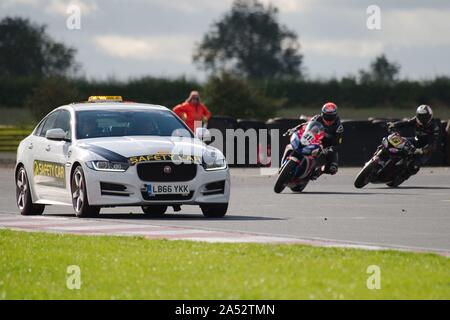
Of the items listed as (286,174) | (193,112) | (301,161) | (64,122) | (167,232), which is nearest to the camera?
(167,232)

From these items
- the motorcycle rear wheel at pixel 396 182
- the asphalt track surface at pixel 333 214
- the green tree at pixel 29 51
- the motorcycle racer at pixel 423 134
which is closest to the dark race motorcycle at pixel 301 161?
the asphalt track surface at pixel 333 214

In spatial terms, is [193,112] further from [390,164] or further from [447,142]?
[390,164]

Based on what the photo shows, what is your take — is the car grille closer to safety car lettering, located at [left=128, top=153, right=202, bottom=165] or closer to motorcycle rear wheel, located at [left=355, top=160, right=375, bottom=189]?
safety car lettering, located at [left=128, top=153, right=202, bottom=165]

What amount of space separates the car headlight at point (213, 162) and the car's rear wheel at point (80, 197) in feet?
4.86

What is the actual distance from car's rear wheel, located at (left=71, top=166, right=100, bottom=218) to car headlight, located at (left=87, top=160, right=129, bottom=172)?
0.72 feet

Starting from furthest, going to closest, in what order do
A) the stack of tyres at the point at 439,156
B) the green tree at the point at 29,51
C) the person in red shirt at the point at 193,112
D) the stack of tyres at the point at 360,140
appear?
the green tree at the point at 29,51 → the stack of tyres at the point at 439,156 → the stack of tyres at the point at 360,140 → the person in red shirt at the point at 193,112

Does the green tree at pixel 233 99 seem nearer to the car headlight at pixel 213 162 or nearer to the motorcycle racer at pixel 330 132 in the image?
the motorcycle racer at pixel 330 132

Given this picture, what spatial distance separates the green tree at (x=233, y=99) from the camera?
57.8 meters

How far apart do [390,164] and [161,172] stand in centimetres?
903

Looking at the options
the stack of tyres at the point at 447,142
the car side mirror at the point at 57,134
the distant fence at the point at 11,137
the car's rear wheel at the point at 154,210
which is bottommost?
the distant fence at the point at 11,137

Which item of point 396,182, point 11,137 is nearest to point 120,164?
point 396,182

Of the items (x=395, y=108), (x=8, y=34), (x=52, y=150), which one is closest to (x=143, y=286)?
(x=52, y=150)

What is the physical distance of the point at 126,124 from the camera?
65.6 ft
